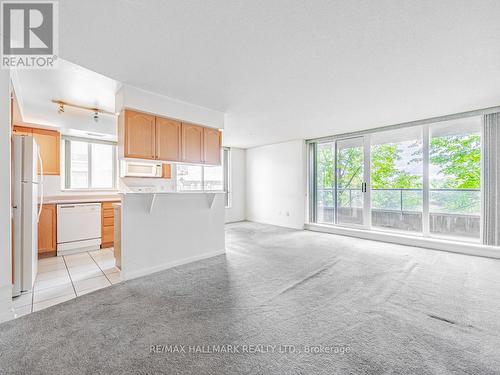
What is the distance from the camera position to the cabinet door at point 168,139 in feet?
10.9

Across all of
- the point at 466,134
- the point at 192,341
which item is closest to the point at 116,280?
the point at 192,341

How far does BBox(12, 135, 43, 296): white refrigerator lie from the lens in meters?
2.46

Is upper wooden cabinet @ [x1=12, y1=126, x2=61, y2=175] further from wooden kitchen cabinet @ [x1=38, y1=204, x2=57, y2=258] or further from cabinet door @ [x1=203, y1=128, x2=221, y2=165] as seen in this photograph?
cabinet door @ [x1=203, y1=128, x2=221, y2=165]

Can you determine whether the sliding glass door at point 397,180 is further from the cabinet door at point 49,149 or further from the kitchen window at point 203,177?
the cabinet door at point 49,149

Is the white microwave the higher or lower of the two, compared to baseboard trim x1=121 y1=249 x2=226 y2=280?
higher

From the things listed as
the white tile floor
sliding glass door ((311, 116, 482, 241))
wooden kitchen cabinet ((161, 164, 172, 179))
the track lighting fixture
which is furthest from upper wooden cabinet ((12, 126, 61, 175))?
sliding glass door ((311, 116, 482, 241))

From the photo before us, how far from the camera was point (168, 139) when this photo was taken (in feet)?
11.2

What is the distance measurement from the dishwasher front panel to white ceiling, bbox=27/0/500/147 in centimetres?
265

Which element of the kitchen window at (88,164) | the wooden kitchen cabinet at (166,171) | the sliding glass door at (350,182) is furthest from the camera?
the sliding glass door at (350,182)

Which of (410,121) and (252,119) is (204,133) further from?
(410,121)

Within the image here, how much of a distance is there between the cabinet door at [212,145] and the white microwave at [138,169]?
1191 millimetres

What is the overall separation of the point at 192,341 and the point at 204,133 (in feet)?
9.96

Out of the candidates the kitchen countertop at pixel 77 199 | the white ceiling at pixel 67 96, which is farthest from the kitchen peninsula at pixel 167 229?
the kitchen countertop at pixel 77 199

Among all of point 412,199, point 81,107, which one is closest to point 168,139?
point 81,107
